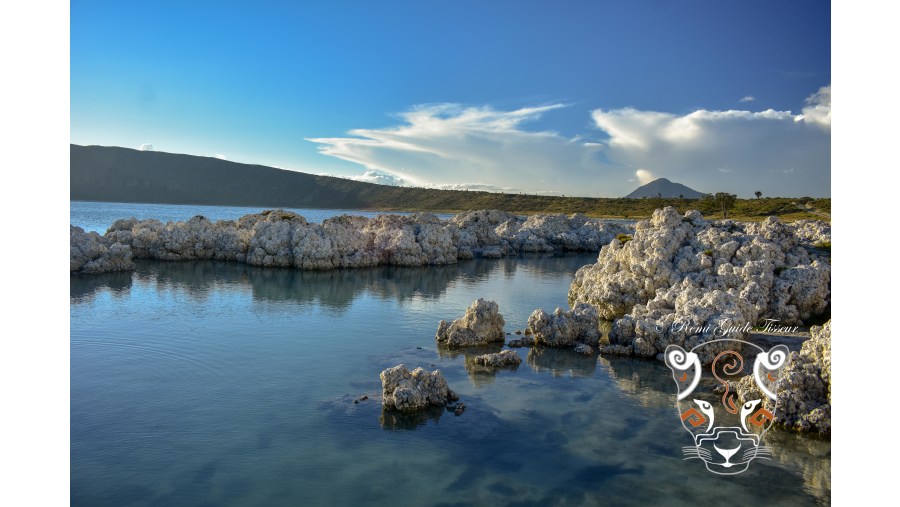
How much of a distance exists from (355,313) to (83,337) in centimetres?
1100

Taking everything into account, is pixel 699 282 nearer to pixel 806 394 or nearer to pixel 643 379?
pixel 643 379

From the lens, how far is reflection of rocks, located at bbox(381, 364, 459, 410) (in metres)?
15.2

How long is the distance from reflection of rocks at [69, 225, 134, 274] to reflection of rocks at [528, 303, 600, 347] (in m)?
29.2

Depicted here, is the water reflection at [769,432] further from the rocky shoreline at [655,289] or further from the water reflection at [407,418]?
the water reflection at [407,418]

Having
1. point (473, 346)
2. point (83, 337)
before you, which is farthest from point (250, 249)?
point (473, 346)

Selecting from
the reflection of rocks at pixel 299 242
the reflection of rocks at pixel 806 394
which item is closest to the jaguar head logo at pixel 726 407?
the reflection of rocks at pixel 806 394

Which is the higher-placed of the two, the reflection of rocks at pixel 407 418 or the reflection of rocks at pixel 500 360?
the reflection of rocks at pixel 500 360

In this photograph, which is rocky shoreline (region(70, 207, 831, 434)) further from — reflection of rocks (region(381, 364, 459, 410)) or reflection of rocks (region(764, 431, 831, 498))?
reflection of rocks (region(764, 431, 831, 498))

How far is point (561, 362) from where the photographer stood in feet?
65.7

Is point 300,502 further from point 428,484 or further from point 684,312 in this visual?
point 684,312

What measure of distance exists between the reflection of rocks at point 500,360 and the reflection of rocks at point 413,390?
3552mm

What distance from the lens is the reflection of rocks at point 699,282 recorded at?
2042 centimetres

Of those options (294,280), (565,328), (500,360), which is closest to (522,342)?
(565,328)

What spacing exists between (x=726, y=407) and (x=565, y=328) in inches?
279
